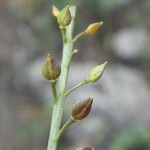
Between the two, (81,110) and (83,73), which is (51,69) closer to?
(81,110)

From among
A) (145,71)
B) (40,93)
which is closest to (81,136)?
(40,93)

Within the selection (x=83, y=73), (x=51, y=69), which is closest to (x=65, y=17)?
(x=51, y=69)

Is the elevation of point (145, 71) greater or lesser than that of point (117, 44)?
lesser

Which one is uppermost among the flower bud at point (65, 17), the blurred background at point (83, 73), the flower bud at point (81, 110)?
the blurred background at point (83, 73)

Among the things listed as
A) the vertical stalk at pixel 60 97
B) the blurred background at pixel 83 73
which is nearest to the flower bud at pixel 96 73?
the vertical stalk at pixel 60 97

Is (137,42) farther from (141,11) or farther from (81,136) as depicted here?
(81,136)

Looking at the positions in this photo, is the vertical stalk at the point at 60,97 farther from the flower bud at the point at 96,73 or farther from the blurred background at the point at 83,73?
the blurred background at the point at 83,73
